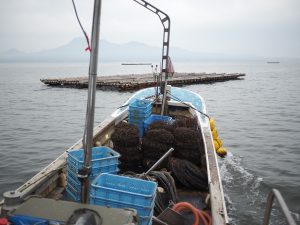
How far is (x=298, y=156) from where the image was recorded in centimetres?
1565

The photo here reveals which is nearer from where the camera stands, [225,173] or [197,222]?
[197,222]

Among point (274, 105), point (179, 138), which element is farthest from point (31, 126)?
point (274, 105)

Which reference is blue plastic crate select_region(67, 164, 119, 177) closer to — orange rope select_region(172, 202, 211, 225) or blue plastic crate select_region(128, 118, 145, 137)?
orange rope select_region(172, 202, 211, 225)

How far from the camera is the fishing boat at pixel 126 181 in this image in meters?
3.05

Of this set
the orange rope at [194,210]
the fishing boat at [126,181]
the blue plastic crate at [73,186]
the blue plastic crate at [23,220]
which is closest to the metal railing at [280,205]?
the fishing boat at [126,181]

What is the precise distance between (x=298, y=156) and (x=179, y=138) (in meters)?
11.1

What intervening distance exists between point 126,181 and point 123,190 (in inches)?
10.2

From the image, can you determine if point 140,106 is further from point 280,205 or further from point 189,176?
point 280,205

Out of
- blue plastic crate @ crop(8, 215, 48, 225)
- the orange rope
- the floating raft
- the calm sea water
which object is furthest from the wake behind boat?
the floating raft

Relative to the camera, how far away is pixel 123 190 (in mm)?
4250

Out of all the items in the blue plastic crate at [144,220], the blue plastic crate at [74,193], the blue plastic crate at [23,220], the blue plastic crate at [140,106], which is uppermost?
the blue plastic crate at [140,106]

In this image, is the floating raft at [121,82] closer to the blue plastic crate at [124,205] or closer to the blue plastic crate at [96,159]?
the blue plastic crate at [96,159]

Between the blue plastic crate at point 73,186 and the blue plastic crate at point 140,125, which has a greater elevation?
the blue plastic crate at point 140,125

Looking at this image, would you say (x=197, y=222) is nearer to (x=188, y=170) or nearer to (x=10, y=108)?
(x=188, y=170)
